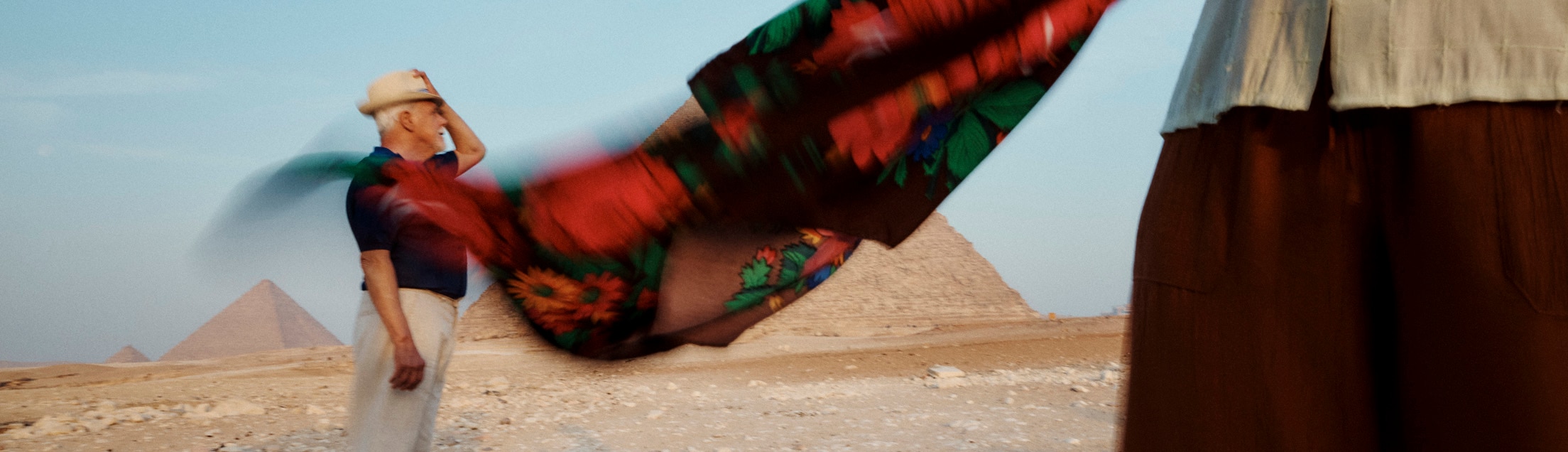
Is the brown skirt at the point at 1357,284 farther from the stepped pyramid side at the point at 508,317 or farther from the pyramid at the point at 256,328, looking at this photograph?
the pyramid at the point at 256,328

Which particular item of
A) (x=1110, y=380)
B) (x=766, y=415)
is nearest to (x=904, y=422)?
(x=766, y=415)

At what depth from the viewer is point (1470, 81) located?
2.58 feet

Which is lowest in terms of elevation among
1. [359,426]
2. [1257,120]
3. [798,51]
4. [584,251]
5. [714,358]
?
[714,358]

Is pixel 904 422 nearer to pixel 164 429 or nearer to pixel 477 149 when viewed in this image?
pixel 164 429

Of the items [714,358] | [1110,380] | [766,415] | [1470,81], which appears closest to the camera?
[1470,81]

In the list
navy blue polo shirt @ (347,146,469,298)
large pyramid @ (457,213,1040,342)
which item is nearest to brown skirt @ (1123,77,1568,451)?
navy blue polo shirt @ (347,146,469,298)

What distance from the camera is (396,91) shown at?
177 cm

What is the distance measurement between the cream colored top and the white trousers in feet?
5.74

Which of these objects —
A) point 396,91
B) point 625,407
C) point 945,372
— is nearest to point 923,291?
point 945,372

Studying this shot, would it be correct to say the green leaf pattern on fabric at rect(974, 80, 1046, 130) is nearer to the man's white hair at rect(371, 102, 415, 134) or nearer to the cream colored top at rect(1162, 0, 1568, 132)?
the cream colored top at rect(1162, 0, 1568, 132)

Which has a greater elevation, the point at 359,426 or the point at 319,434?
A: the point at 359,426

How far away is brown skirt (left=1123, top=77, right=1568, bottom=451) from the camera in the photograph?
0.75m

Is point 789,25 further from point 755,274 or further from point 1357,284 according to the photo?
point 1357,284

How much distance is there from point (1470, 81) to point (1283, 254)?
0.67 ft
